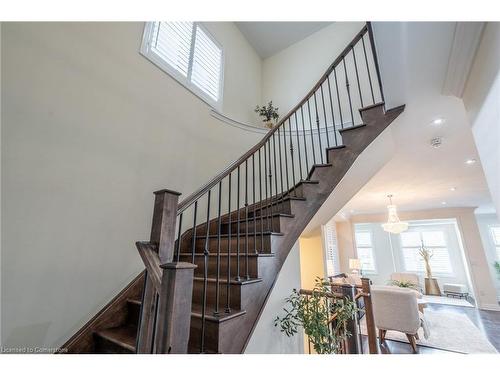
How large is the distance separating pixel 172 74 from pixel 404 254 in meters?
9.75

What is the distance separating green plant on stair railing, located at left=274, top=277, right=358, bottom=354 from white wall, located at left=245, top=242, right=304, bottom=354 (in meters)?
0.07

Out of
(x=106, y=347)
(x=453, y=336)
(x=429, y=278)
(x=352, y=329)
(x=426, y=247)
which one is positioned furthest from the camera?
(x=426, y=247)

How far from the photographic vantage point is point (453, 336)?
4.44m

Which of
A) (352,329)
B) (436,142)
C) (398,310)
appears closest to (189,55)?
(436,142)

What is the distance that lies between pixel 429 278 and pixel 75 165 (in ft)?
34.6

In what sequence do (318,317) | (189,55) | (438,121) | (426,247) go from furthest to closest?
(426,247) → (189,55) → (438,121) → (318,317)

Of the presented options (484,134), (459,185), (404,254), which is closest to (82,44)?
(484,134)

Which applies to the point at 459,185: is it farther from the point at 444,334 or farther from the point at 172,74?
the point at 172,74

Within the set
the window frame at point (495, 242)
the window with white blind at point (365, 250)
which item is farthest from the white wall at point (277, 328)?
the window frame at point (495, 242)

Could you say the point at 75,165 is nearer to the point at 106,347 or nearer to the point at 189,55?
the point at 106,347

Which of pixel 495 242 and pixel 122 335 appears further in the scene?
pixel 495 242

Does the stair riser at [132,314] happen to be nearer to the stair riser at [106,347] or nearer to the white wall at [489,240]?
the stair riser at [106,347]
